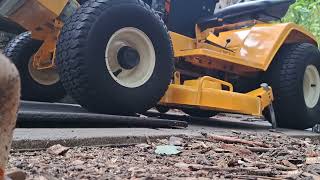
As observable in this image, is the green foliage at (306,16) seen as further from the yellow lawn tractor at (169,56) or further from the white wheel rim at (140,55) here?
the white wheel rim at (140,55)

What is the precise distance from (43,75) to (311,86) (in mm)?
2758

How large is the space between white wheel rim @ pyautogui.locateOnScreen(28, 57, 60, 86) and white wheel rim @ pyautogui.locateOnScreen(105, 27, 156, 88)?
50.3 inches

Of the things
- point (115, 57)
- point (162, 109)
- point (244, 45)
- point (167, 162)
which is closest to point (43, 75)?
Answer: point (162, 109)

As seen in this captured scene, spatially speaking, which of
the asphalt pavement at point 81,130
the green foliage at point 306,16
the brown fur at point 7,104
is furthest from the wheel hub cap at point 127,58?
the green foliage at point 306,16

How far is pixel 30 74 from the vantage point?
4.15 m

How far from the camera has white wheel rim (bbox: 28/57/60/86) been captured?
4141 mm

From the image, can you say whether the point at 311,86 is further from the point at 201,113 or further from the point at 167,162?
the point at 167,162

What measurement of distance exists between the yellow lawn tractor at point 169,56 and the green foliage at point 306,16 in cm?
542

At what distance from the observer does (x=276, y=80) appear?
423 cm

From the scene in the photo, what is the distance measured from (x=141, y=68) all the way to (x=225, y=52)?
1.34 metres

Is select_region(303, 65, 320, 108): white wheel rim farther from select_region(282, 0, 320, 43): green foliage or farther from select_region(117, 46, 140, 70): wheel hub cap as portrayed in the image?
select_region(282, 0, 320, 43): green foliage

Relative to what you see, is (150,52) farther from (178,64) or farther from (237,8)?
(237,8)

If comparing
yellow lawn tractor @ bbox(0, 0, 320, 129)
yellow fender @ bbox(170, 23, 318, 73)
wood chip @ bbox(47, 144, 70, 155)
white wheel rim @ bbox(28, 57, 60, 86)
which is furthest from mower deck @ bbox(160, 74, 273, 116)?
wood chip @ bbox(47, 144, 70, 155)

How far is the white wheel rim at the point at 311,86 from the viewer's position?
451 centimetres
